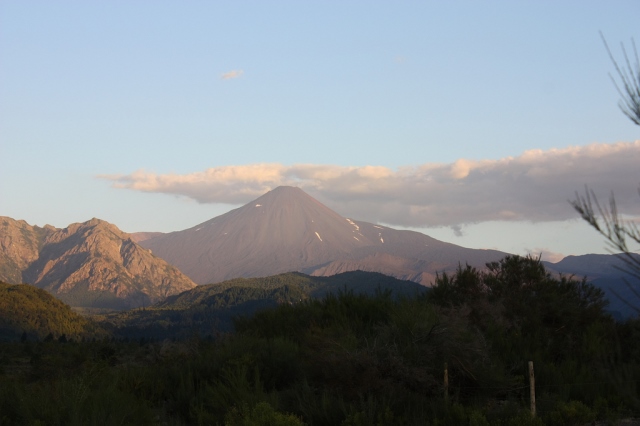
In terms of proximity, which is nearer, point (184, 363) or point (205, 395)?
point (205, 395)

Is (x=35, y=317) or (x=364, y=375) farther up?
(x=364, y=375)

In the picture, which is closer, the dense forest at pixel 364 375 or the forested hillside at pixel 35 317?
the dense forest at pixel 364 375

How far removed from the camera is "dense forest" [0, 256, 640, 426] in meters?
13.1

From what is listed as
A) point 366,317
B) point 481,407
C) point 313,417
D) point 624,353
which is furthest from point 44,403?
point 624,353

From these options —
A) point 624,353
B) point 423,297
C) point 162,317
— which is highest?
point 423,297

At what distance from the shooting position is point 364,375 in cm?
1504

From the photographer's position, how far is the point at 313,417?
550 inches

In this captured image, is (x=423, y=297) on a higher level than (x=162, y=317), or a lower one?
higher

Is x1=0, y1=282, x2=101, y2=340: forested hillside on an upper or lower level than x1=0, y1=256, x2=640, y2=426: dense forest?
lower

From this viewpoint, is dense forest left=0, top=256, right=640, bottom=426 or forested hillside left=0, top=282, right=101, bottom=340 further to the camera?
forested hillside left=0, top=282, right=101, bottom=340

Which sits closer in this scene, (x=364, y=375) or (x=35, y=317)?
(x=364, y=375)

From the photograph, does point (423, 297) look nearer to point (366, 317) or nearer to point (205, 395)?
point (366, 317)

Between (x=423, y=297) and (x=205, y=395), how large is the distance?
1094 cm

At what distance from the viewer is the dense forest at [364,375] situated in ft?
43.1
